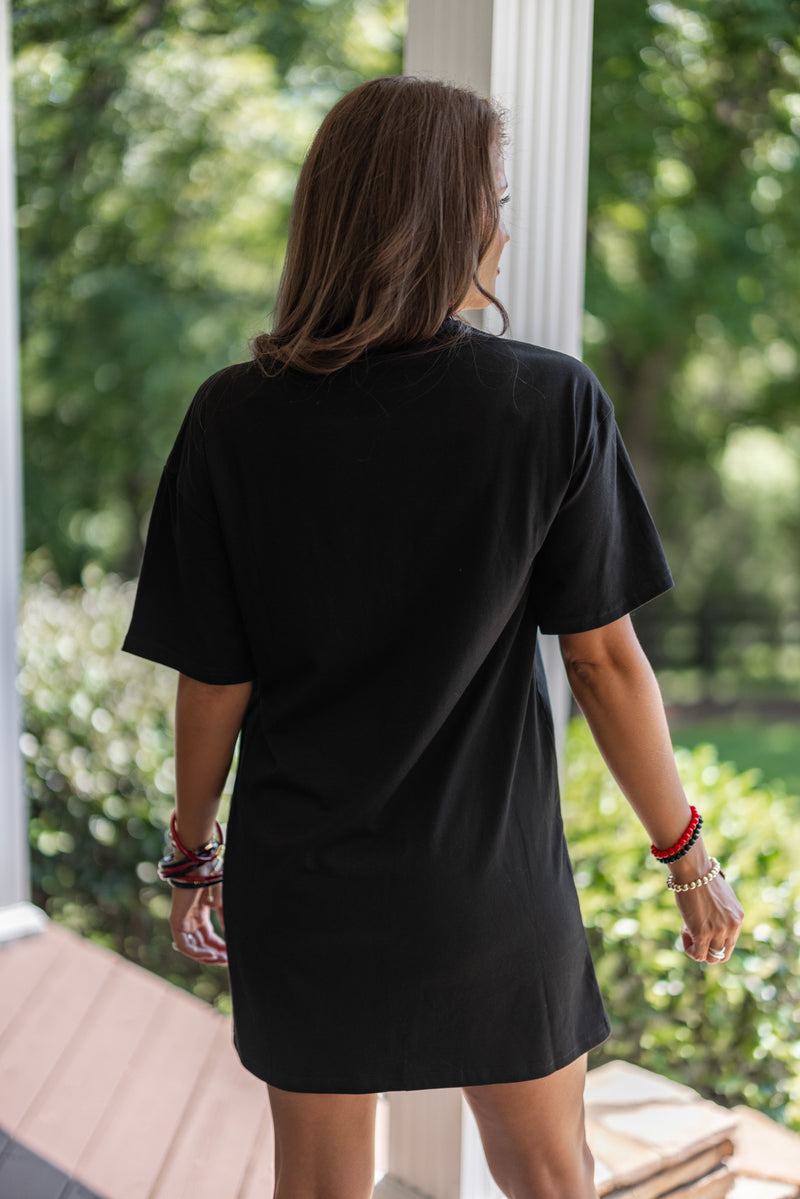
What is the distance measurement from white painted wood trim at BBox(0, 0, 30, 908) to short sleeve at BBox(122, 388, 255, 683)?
2.08 meters

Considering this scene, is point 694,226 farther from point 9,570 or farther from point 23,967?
point 23,967

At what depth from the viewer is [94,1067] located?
2633 mm

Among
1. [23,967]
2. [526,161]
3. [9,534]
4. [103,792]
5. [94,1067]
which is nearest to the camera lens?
[526,161]

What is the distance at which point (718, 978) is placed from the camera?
2508 mm

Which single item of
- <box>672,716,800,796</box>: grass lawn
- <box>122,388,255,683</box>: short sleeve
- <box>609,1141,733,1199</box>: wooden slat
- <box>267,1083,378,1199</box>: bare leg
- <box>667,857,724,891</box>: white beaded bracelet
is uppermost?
<box>122,388,255,683</box>: short sleeve

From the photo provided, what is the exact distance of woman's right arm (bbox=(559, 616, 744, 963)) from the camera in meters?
1.21

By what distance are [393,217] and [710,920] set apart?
81 cm

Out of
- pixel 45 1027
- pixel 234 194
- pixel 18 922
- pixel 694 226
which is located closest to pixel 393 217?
pixel 45 1027

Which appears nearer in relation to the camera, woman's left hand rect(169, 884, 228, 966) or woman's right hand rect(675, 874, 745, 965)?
woman's right hand rect(675, 874, 745, 965)

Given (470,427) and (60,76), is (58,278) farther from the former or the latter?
(470,427)

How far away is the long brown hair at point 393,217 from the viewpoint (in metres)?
1.10

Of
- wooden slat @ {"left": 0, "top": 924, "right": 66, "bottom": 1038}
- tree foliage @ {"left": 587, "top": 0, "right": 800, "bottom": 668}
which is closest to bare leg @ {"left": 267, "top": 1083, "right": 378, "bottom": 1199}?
wooden slat @ {"left": 0, "top": 924, "right": 66, "bottom": 1038}

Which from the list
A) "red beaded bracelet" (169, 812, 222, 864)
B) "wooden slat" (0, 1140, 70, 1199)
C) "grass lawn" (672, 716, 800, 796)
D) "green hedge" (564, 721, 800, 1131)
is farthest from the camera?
"grass lawn" (672, 716, 800, 796)

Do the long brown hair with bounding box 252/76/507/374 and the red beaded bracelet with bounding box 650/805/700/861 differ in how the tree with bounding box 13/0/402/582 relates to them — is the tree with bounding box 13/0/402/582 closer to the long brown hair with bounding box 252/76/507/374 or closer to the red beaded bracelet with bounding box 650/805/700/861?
the long brown hair with bounding box 252/76/507/374
